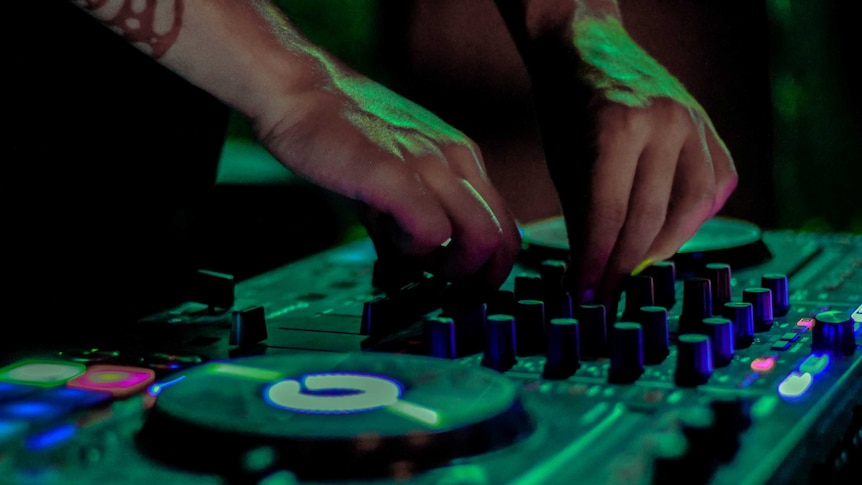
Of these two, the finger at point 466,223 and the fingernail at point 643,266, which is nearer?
the finger at point 466,223

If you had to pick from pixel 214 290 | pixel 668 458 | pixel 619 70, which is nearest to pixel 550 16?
pixel 619 70

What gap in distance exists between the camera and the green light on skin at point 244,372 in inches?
24.9

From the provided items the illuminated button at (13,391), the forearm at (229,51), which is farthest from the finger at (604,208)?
the illuminated button at (13,391)

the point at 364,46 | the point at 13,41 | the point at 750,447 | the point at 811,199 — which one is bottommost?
the point at 750,447

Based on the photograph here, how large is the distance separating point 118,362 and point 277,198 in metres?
1.11

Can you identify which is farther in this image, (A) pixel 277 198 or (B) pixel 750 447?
(A) pixel 277 198

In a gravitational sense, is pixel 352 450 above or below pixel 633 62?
below

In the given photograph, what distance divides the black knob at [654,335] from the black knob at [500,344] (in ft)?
0.34

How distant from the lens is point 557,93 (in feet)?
4.03

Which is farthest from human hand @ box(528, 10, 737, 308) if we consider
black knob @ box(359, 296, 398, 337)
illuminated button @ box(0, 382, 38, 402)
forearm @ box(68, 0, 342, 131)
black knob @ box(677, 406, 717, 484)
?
illuminated button @ box(0, 382, 38, 402)

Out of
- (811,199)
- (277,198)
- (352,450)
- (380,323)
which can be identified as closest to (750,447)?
(352,450)

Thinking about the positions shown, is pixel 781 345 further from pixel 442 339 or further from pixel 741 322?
pixel 442 339

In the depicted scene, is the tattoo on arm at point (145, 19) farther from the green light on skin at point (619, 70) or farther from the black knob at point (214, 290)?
the green light on skin at point (619, 70)

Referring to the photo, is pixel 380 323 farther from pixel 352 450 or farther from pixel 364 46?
pixel 364 46
